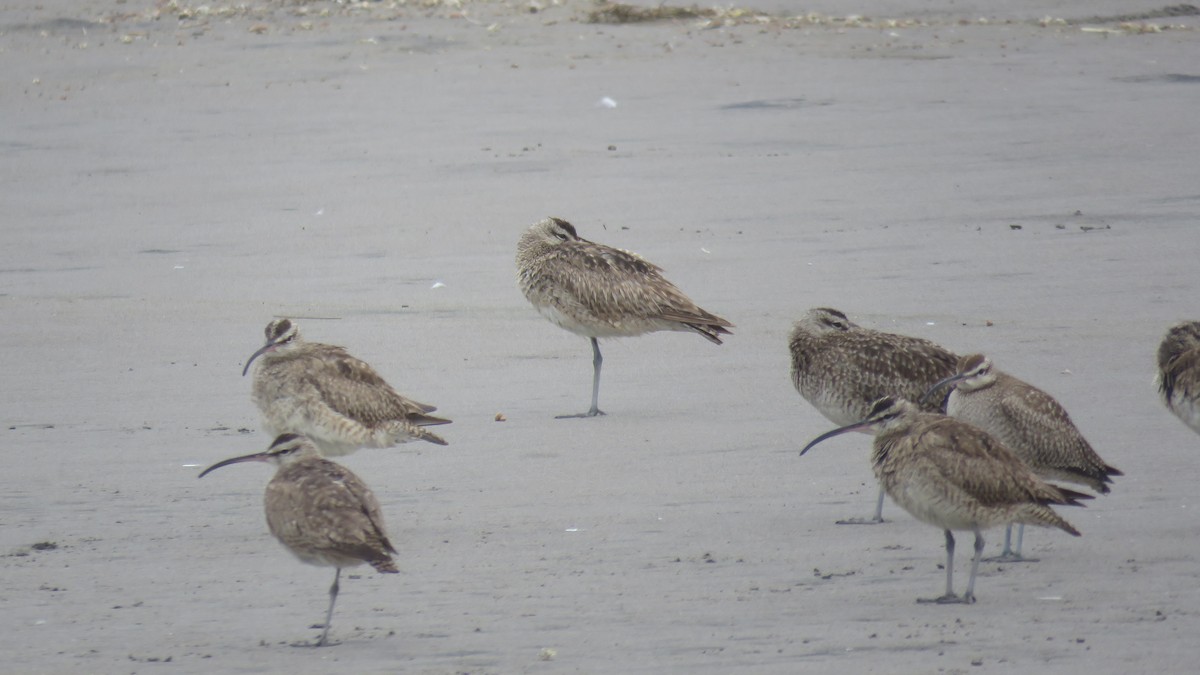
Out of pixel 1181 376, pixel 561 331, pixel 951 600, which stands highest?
pixel 1181 376

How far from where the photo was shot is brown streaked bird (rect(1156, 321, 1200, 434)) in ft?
23.1

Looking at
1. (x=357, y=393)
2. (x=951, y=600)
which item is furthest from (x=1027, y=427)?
(x=357, y=393)

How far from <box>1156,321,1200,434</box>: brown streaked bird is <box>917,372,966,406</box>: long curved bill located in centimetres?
86

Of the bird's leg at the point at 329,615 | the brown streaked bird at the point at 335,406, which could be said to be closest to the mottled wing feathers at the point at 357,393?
the brown streaked bird at the point at 335,406

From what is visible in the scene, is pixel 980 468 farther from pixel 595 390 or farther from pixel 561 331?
pixel 561 331

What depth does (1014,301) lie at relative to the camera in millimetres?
10680

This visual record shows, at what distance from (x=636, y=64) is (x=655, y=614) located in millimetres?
13381

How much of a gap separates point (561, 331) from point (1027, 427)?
4.61 m

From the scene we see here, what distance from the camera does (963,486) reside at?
19.3 feet

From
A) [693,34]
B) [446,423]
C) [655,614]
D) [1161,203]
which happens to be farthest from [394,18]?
[655,614]

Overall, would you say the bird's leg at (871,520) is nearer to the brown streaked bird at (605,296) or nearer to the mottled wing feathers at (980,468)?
the mottled wing feathers at (980,468)

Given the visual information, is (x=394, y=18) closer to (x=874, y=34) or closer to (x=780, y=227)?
(x=874, y=34)

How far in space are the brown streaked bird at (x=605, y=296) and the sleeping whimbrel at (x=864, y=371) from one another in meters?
1.51

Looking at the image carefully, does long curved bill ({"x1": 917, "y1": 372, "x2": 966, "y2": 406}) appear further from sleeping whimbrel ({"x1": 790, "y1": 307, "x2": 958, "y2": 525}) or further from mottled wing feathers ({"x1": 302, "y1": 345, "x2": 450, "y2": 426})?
mottled wing feathers ({"x1": 302, "y1": 345, "x2": 450, "y2": 426})
